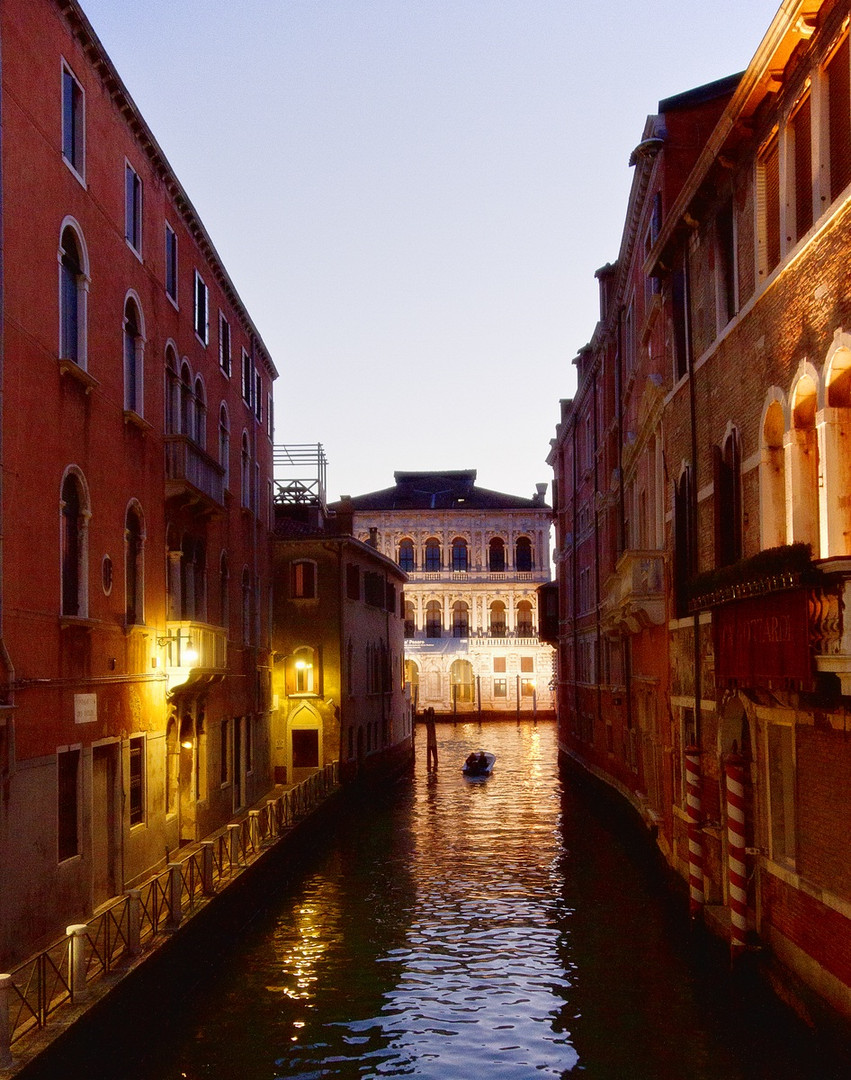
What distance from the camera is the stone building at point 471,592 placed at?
76.3m

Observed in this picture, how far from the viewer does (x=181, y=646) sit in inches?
722

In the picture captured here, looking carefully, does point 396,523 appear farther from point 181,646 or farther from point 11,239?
point 11,239

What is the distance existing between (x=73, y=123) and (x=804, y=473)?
9130 millimetres

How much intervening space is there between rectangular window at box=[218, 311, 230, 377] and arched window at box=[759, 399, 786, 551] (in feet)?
46.0

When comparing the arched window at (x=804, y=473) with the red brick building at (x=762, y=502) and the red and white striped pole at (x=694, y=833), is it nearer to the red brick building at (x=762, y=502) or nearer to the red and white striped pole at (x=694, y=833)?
the red brick building at (x=762, y=502)

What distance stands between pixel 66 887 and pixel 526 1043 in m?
5.08

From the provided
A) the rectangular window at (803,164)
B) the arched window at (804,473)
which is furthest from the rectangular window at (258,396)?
the arched window at (804,473)

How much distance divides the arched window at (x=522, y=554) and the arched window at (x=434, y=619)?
18.1ft

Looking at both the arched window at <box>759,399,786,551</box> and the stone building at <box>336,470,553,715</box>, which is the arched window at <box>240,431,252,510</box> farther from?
the stone building at <box>336,470,553,715</box>

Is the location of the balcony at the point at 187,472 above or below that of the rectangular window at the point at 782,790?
above

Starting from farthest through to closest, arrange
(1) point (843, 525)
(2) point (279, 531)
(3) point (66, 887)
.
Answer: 1. (2) point (279, 531)
2. (3) point (66, 887)
3. (1) point (843, 525)

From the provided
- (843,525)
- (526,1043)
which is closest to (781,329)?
(843,525)

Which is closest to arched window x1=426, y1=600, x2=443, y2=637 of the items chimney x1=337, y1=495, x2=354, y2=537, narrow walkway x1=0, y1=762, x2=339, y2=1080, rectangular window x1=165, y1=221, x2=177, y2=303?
chimney x1=337, y1=495, x2=354, y2=537

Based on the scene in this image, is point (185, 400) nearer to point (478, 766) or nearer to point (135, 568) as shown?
point (135, 568)
